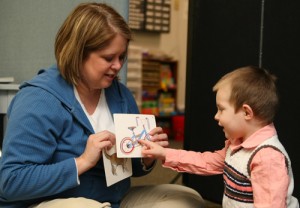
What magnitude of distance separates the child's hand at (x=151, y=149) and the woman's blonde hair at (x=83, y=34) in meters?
0.29

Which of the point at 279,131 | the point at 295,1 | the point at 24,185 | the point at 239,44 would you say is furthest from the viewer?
the point at 239,44

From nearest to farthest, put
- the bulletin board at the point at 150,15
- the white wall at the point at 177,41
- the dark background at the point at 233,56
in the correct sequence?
the dark background at the point at 233,56 → the bulletin board at the point at 150,15 → the white wall at the point at 177,41

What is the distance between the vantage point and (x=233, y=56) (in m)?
1.95

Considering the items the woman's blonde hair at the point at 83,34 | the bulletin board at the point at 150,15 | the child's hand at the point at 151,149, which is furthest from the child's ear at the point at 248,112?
Result: the bulletin board at the point at 150,15

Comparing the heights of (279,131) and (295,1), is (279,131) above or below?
below

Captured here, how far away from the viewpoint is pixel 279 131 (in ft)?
5.86

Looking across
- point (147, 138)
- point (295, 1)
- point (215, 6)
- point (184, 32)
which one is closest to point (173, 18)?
point (184, 32)

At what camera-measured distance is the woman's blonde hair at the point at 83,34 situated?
120cm

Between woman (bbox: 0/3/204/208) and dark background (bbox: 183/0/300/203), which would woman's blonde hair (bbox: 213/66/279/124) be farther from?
dark background (bbox: 183/0/300/203)

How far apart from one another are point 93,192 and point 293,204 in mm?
597

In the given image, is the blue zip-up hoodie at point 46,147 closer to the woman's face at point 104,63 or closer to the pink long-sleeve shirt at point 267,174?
the woman's face at point 104,63

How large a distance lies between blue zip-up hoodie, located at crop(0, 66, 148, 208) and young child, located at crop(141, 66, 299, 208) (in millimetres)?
415

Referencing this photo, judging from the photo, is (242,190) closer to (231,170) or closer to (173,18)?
(231,170)

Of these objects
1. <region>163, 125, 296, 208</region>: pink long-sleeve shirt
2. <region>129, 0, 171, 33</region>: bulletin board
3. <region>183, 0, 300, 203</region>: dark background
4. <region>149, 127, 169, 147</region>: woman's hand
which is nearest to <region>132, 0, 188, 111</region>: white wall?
<region>129, 0, 171, 33</region>: bulletin board
